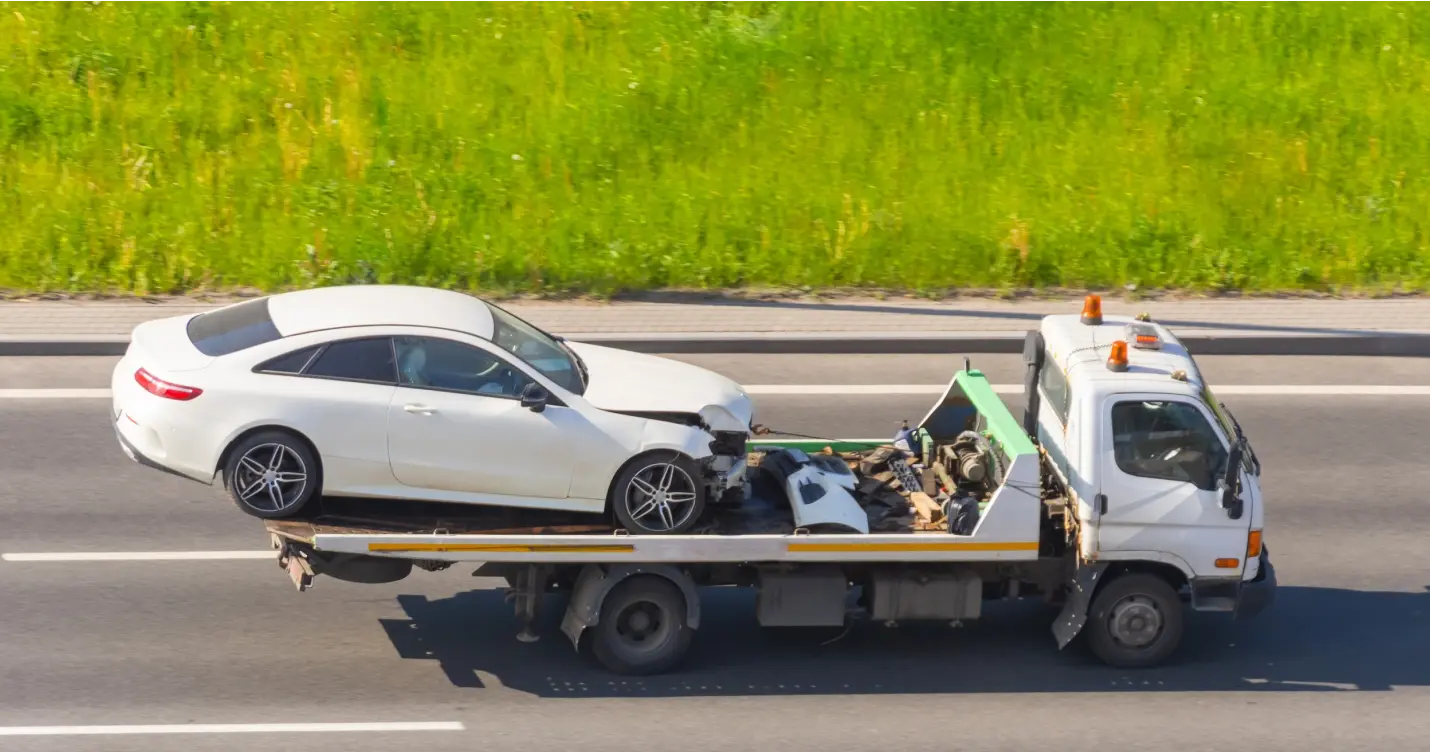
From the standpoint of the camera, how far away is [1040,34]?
23516 mm

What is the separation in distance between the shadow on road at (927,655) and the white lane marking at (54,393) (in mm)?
4970

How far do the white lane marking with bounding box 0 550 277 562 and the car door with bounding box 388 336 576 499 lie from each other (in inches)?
97.1

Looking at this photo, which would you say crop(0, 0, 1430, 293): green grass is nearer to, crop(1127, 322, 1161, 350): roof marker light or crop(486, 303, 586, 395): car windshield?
crop(486, 303, 586, 395): car windshield

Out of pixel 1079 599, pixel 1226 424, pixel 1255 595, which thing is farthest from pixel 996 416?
pixel 1255 595

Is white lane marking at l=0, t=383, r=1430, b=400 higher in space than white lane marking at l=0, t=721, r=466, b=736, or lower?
higher

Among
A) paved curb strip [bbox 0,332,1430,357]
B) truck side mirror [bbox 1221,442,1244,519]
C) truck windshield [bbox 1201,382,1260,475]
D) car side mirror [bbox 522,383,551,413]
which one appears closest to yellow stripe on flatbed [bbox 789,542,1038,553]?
truck side mirror [bbox 1221,442,1244,519]

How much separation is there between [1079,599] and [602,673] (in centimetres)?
280

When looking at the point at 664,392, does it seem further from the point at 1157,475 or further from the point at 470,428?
the point at 1157,475

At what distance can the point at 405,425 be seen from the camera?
30.8 feet

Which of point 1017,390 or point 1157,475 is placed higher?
point 1017,390

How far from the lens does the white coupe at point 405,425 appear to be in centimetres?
938

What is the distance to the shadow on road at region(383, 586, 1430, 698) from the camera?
32.3 ft

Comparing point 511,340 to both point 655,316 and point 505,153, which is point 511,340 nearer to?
point 655,316

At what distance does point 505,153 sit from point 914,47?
6.14m
